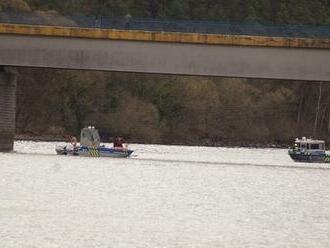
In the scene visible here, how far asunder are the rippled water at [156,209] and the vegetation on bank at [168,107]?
8058 centimetres

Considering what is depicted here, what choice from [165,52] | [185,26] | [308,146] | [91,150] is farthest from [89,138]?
[308,146]

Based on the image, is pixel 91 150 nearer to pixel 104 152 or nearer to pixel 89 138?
pixel 104 152

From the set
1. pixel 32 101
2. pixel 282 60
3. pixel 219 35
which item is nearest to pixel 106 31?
pixel 219 35

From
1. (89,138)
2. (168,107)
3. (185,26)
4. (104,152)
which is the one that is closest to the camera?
(185,26)

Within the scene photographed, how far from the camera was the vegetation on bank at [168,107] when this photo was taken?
14838 cm

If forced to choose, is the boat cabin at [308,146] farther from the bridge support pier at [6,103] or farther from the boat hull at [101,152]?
the bridge support pier at [6,103]

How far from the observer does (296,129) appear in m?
189

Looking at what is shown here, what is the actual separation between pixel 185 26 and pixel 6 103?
16.1 m

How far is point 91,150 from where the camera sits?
296ft

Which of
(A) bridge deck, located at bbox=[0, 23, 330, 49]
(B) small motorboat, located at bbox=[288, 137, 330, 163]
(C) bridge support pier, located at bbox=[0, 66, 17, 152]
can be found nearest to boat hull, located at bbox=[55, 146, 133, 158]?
(C) bridge support pier, located at bbox=[0, 66, 17, 152]

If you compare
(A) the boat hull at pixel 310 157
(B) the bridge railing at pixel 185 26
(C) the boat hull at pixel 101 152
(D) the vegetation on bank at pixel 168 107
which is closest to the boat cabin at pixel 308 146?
(A) the boat hull at pixel 310 157

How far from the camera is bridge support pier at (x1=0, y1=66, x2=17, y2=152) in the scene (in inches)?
3088

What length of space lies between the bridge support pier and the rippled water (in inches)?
453

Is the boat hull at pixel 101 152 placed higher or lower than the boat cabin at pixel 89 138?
lower
